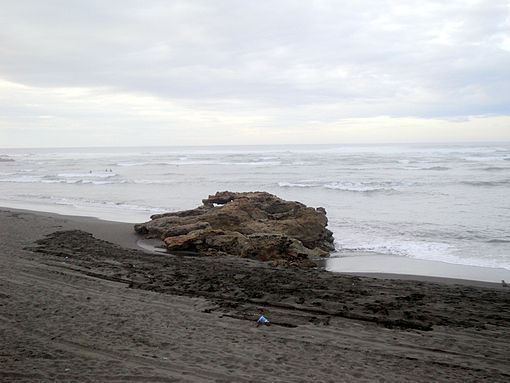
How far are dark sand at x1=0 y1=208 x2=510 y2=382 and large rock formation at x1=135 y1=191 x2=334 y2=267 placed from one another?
1357mm

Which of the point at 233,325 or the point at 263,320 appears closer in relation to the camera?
the point at 233,325

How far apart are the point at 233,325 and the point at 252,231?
6.95 metres

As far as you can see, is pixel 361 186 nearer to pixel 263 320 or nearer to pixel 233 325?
pixel 263 320

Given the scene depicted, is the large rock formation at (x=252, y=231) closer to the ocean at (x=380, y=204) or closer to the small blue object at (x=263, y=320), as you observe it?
the ocean at (x=380, y=204)

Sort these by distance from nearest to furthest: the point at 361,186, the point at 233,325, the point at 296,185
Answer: the point at 233,325 < the point at 361,186 < the point at 296,185

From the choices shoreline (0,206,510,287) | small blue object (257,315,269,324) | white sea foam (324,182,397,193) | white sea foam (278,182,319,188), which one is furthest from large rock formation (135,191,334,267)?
white sea foam (278,182,319,188)

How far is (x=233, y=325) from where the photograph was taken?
6.18 m

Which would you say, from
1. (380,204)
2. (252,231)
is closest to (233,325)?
(252,231)

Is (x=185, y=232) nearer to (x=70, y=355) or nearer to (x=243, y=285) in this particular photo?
(x=243, y=285)

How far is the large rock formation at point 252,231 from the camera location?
11.4m

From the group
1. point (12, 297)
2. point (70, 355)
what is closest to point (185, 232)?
point (12, 297)

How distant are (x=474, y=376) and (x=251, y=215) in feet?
32.4

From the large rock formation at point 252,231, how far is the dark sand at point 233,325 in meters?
1.36

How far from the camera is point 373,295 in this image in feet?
25.5
